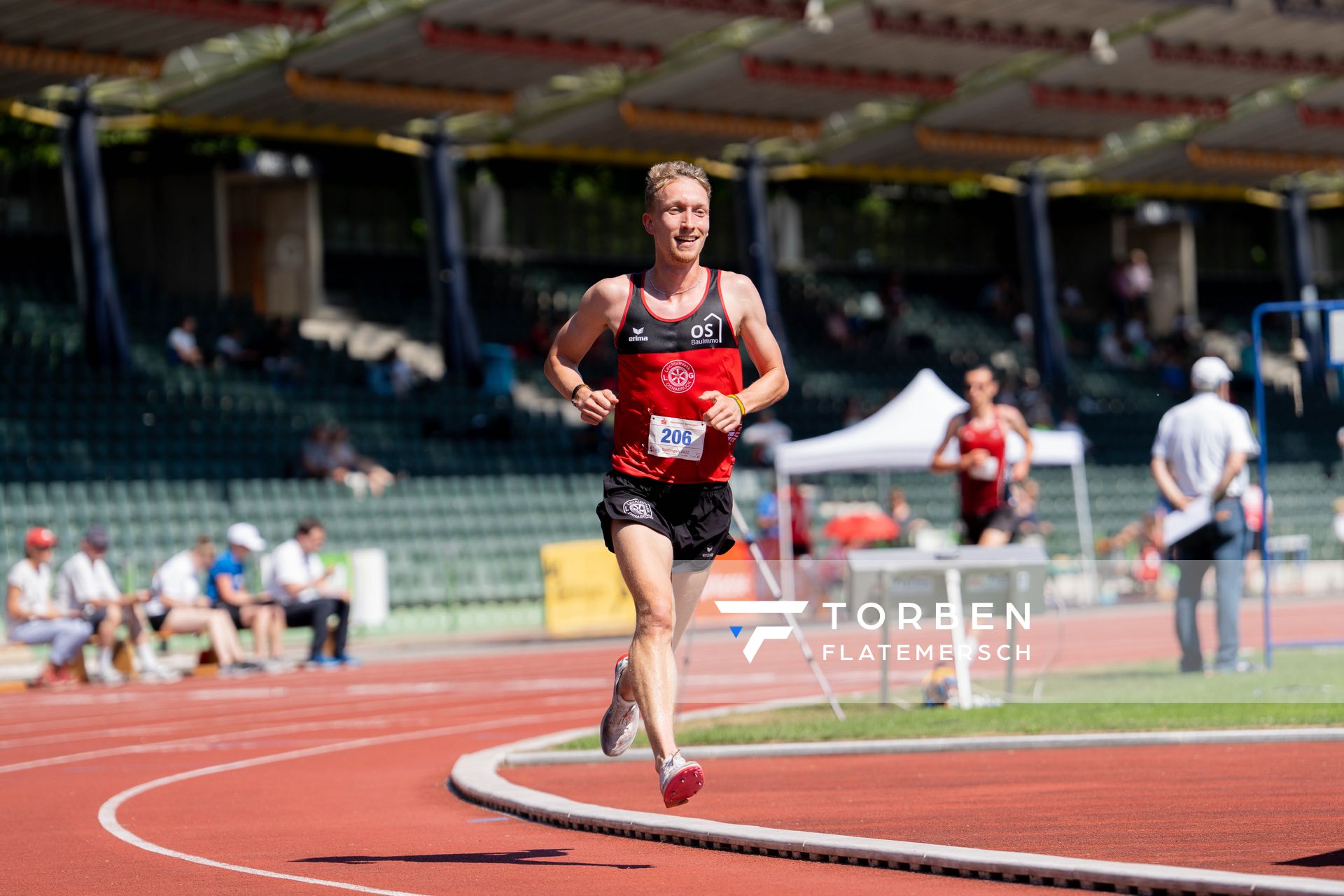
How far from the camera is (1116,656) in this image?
14.7 metres

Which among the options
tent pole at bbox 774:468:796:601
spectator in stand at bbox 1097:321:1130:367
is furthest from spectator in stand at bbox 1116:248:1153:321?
tent pole at bbox 774:468:796:601

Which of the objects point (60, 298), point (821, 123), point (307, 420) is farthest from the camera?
point (821, 123)

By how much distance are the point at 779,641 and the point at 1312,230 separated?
2004 inches

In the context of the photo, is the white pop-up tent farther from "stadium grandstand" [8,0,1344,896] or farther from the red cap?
the red cap

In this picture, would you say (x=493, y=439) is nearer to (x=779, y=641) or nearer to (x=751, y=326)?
(x=779, y=641)

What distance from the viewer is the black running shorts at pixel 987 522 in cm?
1300

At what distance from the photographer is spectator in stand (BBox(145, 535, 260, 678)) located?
20406mm

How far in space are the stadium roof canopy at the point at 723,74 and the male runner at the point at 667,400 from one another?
21131mm

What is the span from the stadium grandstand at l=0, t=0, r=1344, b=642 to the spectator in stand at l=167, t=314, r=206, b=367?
34 cm

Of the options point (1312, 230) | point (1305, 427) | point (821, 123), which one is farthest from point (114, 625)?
point (1312, 230)

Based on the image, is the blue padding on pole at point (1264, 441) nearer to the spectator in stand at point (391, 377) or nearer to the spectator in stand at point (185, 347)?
the spectator in stand at point (185, 347)

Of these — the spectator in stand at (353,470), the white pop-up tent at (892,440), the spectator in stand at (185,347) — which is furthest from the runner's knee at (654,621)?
the spectator in stand at (185,347)

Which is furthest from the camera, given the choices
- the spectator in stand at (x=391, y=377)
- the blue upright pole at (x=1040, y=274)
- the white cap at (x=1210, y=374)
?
the blue upright pole at (x=1040, y=274)

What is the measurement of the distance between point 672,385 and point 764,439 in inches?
1004
